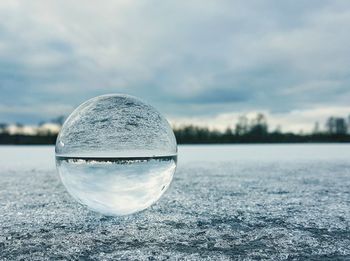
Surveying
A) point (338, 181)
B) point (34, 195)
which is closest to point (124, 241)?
point (34, 195)

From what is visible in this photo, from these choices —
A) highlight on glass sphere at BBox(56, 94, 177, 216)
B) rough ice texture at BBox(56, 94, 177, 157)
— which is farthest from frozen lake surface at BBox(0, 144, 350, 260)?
rough ice texture at BBox(56, 94, 177, 157)

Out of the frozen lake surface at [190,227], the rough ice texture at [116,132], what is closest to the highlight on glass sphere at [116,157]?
the rough ice texture at [116,132]

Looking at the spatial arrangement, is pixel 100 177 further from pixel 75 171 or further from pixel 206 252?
pixel 206 252

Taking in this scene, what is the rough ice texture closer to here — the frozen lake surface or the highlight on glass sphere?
the highlight on glass sphere

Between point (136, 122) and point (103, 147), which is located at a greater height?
point (136, 122)

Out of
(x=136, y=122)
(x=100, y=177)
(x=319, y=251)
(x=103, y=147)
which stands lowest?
(x=319, y=251)

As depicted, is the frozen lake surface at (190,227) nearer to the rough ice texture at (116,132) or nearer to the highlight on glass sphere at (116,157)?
the highlight on glass sphere at (116,157)

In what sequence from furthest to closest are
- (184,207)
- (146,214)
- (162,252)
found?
(184,207) → (146,214) → (162,252)

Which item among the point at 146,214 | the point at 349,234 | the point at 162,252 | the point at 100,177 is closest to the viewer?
the point at 162,252
